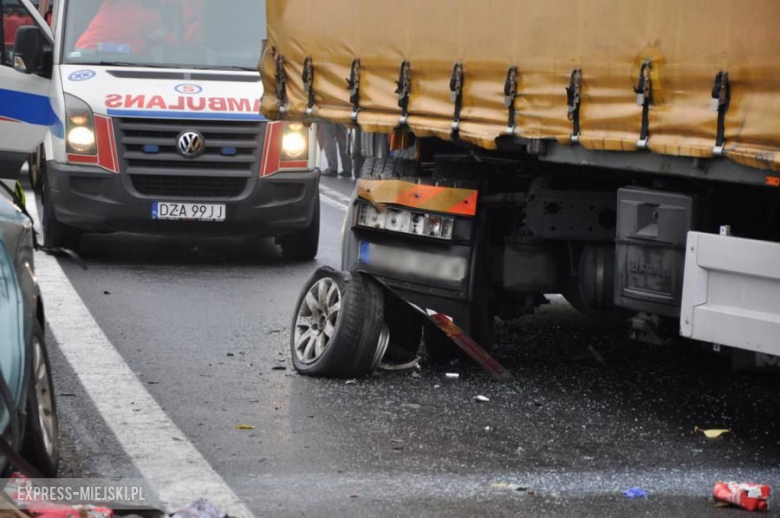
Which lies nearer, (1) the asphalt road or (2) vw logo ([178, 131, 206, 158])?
(1) the asphalt road

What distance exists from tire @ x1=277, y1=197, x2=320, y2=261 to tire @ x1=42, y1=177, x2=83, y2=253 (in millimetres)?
1741

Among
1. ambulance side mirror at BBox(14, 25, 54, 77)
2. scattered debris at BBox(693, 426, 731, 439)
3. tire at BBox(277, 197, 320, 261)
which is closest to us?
scattered debris at BBox(693, 426, 731, 439)

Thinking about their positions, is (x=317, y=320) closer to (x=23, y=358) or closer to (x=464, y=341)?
(x=464, y=341)

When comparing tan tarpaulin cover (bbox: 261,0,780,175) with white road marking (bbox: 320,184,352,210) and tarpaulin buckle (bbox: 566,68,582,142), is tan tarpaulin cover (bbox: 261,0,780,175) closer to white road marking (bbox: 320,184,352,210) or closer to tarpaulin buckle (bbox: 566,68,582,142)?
tarpaulin buckle (bbox: 566,68,582,142)

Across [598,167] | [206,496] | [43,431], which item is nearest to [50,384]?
[43,431]

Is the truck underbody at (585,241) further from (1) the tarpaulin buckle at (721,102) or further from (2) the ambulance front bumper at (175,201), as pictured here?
(2) the ambulance front bumper at (175,201)

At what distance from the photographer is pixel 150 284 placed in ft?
37.1

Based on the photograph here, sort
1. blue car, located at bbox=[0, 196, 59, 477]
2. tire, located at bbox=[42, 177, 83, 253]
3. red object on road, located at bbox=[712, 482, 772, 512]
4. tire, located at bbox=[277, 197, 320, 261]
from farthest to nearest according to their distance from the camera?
tire, located at bbox=[277, 197, 320, 261]
tire, located at bbox=[42, 177, 83, 253]
red object on road, located at bbox=[712, 482, 772, 512]
blue car, located at bbox=[0, 196, 59, 477]

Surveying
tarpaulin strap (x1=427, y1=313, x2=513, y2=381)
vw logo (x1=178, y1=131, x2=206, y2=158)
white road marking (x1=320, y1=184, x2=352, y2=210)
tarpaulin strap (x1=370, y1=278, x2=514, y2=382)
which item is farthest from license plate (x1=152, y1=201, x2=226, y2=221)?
white road marking (x1=320, y1=184, x2=352, y2=210)

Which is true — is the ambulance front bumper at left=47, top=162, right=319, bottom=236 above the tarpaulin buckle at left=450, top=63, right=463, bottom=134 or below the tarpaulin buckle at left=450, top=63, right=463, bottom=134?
below

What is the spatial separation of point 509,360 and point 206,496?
3344mm

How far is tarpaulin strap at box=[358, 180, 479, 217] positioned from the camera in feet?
25.2

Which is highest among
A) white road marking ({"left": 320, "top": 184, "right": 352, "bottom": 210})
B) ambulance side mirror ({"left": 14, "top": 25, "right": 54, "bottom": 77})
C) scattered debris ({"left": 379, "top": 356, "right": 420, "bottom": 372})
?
ambulance side mirror ({"left": 14, "top": 25, "right": 54, "bottom": 77})

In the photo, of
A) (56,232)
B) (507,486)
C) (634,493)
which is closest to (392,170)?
(507,486)
